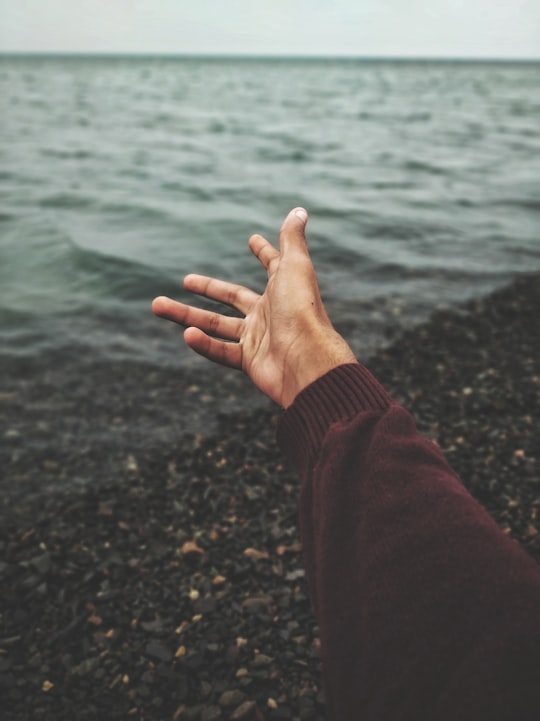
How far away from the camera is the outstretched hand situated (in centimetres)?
235

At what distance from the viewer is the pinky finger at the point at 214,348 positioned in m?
2.54

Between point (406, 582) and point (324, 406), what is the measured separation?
65 centimetres

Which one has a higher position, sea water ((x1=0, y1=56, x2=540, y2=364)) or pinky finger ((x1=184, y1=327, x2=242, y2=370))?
pinky finger ((x1=184, y1=327, x2=242, y2=370))

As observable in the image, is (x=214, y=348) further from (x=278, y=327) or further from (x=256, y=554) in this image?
(x=256, y=554)

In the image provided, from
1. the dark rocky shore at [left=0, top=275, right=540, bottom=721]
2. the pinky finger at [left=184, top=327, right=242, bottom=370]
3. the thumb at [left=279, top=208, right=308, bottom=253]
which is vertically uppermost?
the thumb at [left=279, top=208, right=308, bottom=253]

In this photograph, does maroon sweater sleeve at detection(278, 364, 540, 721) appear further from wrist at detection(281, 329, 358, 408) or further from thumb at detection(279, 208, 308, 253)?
thumb at detection(279, 208, 308, 253)

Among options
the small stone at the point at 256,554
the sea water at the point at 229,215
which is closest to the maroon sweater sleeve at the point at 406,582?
the small stone at the point at 256,554

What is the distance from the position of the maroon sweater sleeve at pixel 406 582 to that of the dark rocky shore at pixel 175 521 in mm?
1705

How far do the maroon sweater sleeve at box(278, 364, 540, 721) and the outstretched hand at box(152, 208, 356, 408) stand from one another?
505 millimetres

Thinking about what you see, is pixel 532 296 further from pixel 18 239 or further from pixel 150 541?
pixel 18 239

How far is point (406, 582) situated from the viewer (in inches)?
55.0

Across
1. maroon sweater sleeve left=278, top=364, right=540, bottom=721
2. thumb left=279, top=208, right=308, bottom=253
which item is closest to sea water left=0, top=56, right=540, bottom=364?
thumb left=279, top=208, right=308, bottom=253

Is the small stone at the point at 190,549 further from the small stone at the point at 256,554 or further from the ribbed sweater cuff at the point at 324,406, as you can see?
the ribbed sweater cuff at the point at 324,406

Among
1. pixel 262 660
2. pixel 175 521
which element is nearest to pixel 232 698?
pixel 262 660
